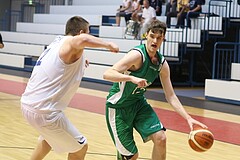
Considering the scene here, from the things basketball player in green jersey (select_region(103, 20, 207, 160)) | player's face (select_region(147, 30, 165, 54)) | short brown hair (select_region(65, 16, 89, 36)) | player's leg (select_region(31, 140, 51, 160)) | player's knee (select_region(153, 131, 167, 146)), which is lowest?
player's leg (select_region(31, 140, 51, 160))

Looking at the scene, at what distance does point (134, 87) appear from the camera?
561 centimetres

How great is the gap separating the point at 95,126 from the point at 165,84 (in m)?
4.18

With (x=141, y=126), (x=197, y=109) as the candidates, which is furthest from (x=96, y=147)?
(x=197, y=109)

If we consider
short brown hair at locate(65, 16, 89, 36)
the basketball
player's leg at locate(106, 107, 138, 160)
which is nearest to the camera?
short brown hair at locate(65, 16, 89, 36)

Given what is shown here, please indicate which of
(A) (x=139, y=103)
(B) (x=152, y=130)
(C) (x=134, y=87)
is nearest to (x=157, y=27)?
(C) (x=134, y=87)

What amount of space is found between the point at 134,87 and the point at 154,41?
1.62 feet

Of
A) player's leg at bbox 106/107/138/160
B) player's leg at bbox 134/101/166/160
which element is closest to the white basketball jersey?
player's leg at bbox 106/107/138/160

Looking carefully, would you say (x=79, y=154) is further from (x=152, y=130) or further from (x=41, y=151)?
(x=152, y=130)

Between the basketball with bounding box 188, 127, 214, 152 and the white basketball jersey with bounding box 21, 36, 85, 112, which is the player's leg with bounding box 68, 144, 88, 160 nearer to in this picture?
the white basketball jersey with bounding box 21, 36, 85, 112

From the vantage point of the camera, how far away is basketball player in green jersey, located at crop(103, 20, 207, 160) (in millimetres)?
5484

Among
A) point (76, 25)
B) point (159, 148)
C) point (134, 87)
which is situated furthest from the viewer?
point (134, 87)

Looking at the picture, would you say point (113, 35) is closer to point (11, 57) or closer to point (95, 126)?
point (11, 57)

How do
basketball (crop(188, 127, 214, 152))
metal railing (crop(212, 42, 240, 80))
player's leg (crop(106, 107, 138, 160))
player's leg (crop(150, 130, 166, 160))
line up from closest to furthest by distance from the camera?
basketball (crop(188, 127, 214, 152)) → player's leg (crop(150, 130, 166, 160)) → player's leg (crop(106, 107, 138, 160)) → metal railing (crop(212, 42, 240, 80))

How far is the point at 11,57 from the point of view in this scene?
2209 centimetres
